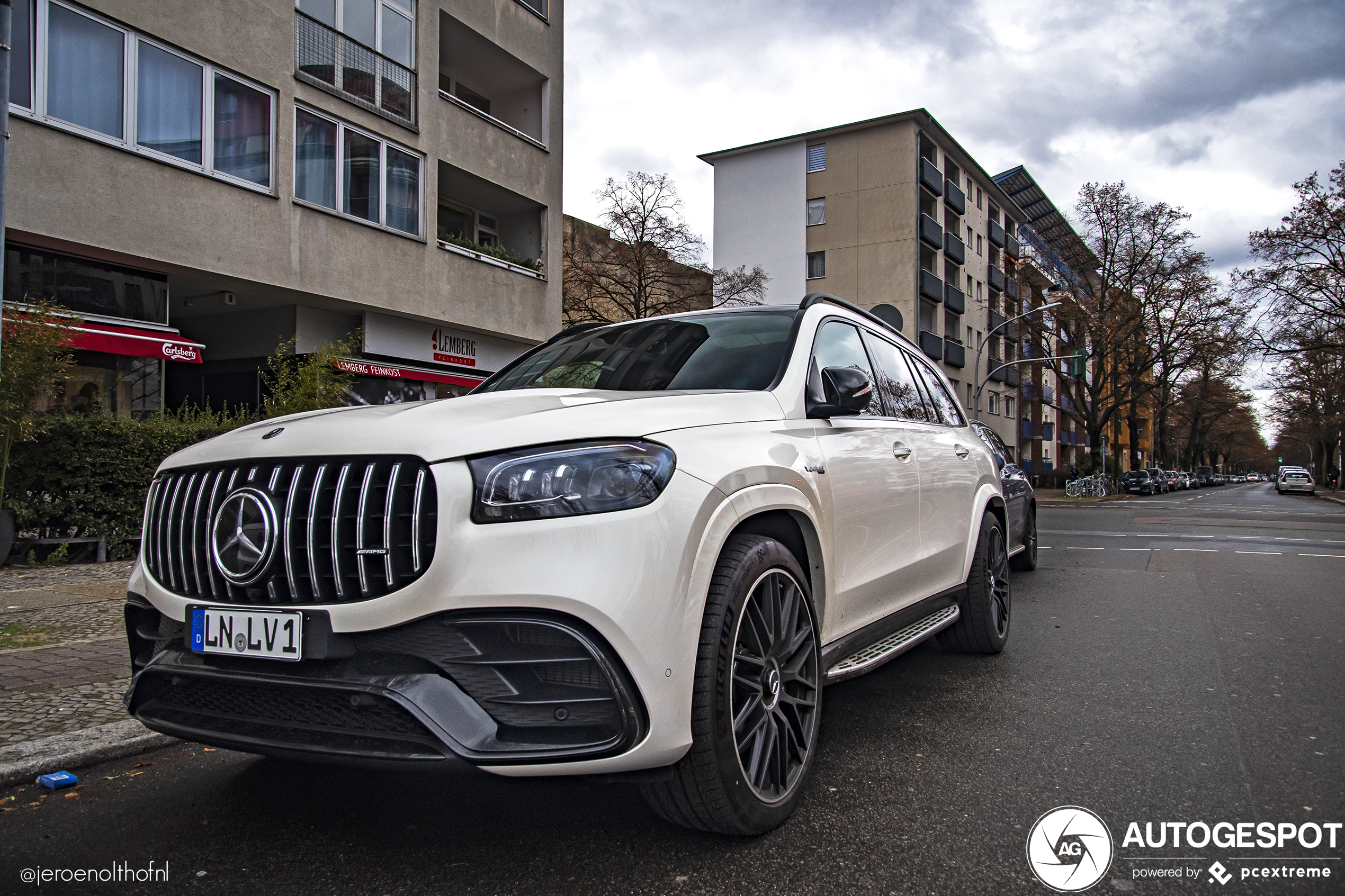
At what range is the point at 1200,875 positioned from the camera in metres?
2.43

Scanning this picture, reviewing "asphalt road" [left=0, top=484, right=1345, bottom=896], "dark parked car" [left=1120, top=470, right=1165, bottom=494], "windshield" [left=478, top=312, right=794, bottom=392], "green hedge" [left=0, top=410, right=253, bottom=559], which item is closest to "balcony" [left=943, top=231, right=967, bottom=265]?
"dark parked car" [left=1120, top=470, right=1165, bottom=494]

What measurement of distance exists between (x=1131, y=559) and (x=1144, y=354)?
41228 mm

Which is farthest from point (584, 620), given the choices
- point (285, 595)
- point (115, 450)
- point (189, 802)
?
point (115, 450)

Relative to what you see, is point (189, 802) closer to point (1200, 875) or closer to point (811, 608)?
point (811, 608)

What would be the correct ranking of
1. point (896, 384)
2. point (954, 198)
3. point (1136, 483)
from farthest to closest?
point (1136, 483)
point (954, 198)
point (896, 384)

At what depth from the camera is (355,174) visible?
1595 cm

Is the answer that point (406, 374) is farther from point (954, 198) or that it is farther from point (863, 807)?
point (954, 198)

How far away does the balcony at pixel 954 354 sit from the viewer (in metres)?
48.4


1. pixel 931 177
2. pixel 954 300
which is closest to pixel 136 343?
pixel 931 177

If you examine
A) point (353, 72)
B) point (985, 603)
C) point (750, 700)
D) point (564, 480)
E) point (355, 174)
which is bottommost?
point (985, 603)

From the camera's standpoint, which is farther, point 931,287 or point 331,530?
point 931,287

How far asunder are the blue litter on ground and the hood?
1.29 m

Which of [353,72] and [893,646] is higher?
[353,72]

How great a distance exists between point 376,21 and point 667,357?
1573cm
